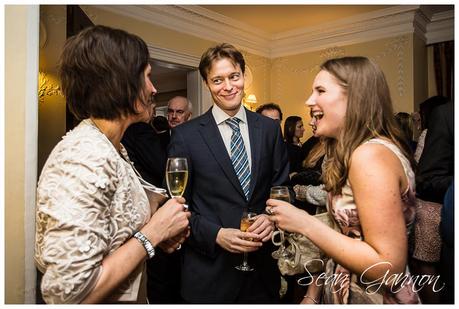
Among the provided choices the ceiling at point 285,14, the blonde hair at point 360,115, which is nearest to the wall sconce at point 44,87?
the ceiling at point 285,14

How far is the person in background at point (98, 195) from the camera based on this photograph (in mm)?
1042

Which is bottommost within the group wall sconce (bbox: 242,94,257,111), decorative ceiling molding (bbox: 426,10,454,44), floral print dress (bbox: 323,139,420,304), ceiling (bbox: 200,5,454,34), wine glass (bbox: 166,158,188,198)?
floral print dress (bbox: 323,139,420,304)

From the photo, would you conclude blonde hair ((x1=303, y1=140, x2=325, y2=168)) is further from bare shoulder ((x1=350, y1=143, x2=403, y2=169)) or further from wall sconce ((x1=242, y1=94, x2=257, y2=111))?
wall sconce ((x1=242, y1=94, x2=257, y2=111))

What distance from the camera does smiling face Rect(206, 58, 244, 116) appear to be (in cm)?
215

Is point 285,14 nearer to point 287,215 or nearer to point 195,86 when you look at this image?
point 195,86

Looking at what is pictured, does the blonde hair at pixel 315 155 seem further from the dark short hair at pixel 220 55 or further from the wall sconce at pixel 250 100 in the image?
the wall sconce at pixel 250 100

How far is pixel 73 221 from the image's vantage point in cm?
103

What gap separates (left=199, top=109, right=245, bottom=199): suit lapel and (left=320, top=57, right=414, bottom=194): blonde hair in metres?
0.62

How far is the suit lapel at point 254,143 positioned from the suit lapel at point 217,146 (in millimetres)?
85

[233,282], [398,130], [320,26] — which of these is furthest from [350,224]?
[320,26]

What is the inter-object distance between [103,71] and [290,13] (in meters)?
5.72

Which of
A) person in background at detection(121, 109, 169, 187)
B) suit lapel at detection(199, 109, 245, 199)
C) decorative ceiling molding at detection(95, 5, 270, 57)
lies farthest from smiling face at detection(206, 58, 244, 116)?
decorative ceiling molding at detection(95, 5, 270, 57)
